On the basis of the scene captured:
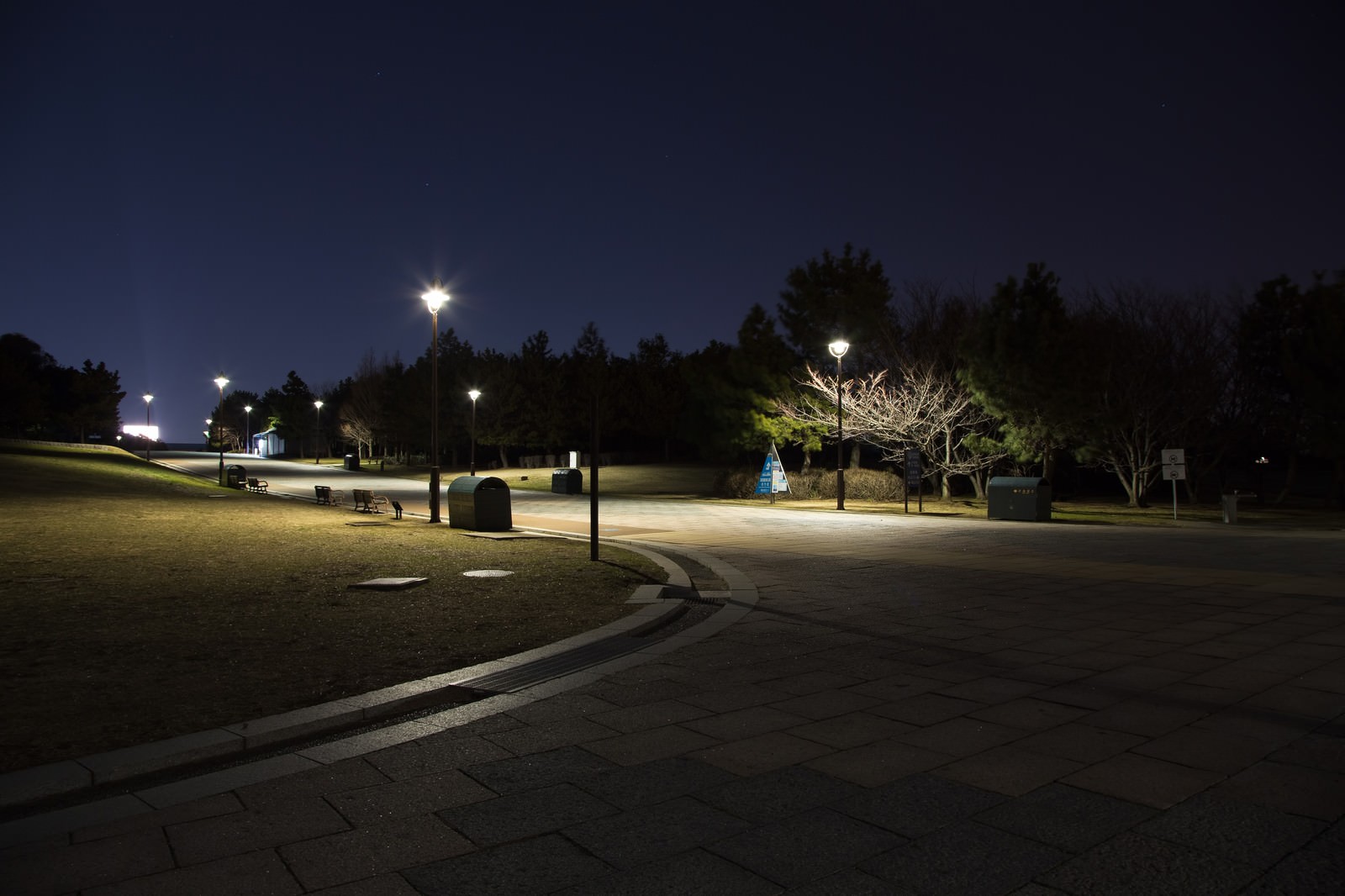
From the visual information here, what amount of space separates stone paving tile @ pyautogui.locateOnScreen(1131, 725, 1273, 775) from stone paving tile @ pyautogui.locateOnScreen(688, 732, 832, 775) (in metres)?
1.80

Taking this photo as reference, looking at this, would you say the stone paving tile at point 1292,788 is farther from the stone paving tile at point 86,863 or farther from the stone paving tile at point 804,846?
the stone paving tile at point 86,863

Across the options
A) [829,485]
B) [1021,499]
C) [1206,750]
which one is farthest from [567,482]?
[1206,750]

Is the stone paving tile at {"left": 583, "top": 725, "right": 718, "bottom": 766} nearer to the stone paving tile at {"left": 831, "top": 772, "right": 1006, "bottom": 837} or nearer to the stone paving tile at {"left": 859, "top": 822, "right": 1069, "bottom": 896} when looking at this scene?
the stone paving tile at {"left": 831, "top": 772, "right": 1006, "bottom": 837}

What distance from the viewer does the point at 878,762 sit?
4438 mm

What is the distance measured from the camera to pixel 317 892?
308 centimetres

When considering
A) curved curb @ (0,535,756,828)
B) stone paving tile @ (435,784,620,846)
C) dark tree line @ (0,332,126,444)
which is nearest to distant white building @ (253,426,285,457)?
dark tree line @ (0,332,126,444)

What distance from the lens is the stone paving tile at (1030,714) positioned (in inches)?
200

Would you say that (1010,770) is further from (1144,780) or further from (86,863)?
(86,863)

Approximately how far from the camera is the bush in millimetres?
30703

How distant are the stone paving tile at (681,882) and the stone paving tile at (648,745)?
3.89ft

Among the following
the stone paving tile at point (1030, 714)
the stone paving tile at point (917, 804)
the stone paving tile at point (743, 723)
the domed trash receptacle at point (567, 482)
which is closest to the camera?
the stone paving tile at point (917, 804)

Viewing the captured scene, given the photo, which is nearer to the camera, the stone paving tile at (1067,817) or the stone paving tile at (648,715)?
the stone paving tile at (1067,817)

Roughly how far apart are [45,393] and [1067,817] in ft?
252

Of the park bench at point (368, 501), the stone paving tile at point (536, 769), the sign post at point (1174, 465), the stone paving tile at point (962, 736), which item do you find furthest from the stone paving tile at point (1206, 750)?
the park bench at point (368, 501)
